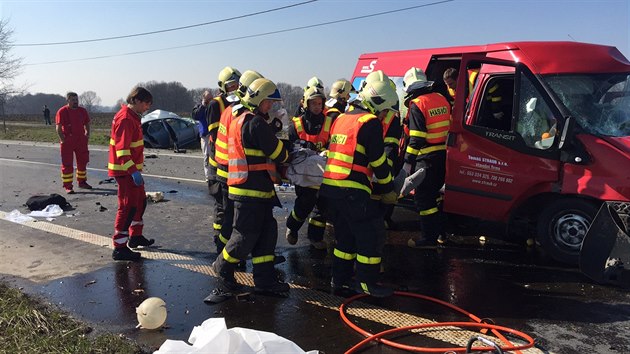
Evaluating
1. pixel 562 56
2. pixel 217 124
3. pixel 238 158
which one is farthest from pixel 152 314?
pixel 562 56

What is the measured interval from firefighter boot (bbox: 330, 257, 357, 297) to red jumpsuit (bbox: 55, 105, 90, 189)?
726 centimetres

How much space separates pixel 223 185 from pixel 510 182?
10.2 feet

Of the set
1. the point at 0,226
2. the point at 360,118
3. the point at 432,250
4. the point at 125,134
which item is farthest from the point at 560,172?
the point at 0,226

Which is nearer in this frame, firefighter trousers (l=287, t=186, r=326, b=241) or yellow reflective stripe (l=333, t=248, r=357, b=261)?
yellow reflective stripe (l=333, t=248, r=357, b=261)

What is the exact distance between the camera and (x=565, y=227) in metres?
5.18

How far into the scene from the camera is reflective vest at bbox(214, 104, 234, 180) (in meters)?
4.75

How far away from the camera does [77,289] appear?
4.71 m

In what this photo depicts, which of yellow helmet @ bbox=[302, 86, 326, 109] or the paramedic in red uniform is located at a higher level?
yellow helmet @ bbox=[302, 86, 326, 109]

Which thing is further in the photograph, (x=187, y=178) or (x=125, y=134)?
(x=187, y=178)

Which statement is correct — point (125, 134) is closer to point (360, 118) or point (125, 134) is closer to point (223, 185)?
point (223, 185)

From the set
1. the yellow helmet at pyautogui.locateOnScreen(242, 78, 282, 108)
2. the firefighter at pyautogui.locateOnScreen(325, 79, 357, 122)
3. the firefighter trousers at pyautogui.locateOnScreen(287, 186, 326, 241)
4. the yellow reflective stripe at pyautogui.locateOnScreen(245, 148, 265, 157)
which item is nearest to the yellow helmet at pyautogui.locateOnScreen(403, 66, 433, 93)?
the firefighter at pyautogui.locateOnScreen(325, 79, 357, 122)

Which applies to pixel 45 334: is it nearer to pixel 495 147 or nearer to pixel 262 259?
pixel 262 259

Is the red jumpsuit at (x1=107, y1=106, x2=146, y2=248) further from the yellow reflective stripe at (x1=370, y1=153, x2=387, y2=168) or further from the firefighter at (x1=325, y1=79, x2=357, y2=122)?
the yellow reflective stripe at (x1=370, y1=153, x2=387, y2=168)

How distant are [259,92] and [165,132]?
53.0 feet
